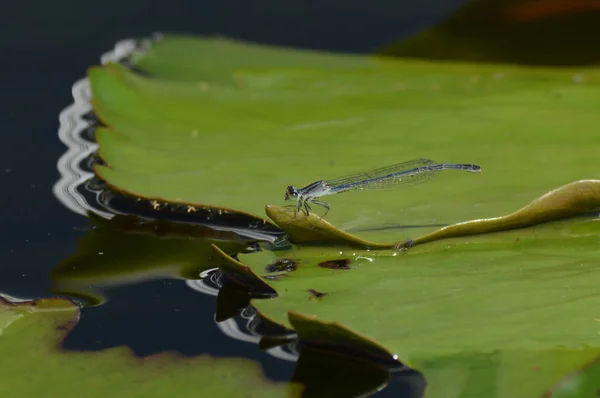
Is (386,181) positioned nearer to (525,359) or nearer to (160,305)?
(160,305)

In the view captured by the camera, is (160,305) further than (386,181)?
No

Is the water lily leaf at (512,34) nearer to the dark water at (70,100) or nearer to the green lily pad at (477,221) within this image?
the dark water at (70,100)

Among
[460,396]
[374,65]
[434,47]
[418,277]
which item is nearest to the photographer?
[460,396]

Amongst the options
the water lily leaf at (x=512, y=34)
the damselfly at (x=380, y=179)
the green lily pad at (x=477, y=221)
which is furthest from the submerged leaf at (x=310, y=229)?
the water lily leaf at (x=512, y=34)

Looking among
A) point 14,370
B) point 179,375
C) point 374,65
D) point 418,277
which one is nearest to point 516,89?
point 374,65

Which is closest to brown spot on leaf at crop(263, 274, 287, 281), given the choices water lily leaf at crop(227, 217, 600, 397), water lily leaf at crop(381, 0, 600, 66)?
water lily leaf at crop(227, 217, 600, 397)

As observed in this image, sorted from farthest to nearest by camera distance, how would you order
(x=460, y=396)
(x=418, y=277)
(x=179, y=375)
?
(x=418, y=277) < (x=179, y=375) < (x=460, y=396)
